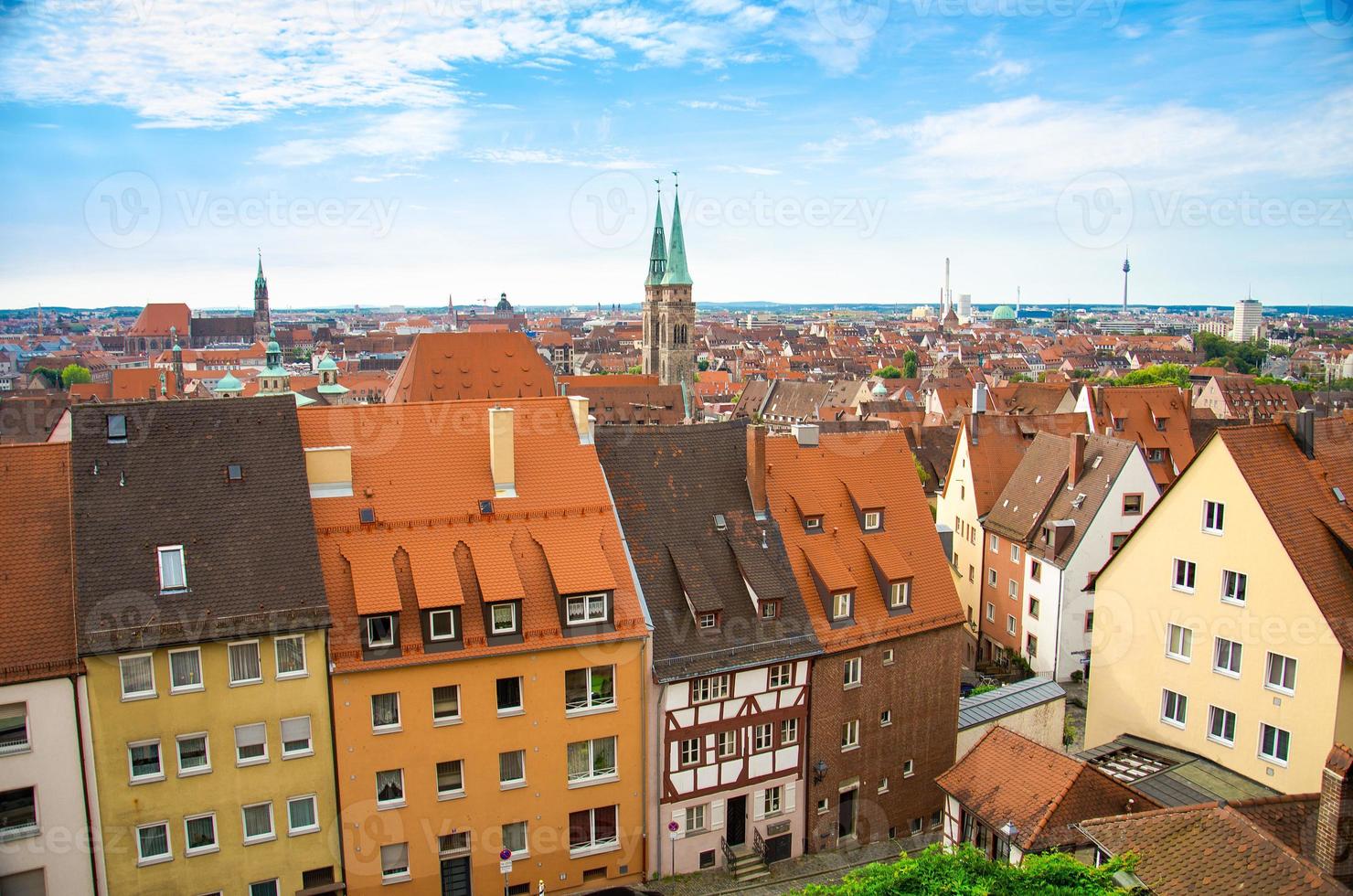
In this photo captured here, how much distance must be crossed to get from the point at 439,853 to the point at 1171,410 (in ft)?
168

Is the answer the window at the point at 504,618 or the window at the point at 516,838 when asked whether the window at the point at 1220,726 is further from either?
the window at the point at 504,618

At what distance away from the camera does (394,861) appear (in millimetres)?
23844

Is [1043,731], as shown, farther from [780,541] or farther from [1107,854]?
[1107,854]

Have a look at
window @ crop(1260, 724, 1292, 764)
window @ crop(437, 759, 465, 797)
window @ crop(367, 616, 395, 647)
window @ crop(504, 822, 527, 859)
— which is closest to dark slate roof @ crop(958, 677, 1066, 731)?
window @ crop(1260, 724, 1292, 764)

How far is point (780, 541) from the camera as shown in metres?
29.9


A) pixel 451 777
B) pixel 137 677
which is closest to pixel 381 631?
pixel 451 777

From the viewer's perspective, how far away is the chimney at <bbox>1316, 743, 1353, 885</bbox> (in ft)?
54.3

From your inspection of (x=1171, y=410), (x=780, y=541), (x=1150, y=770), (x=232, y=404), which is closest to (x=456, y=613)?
(x=232, y=404)

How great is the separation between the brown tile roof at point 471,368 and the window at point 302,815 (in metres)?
76.2

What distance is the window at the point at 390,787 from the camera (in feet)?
77.3

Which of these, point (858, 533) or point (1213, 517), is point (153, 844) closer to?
point (858, 533)

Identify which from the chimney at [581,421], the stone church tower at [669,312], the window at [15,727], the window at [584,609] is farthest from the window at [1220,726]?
the stone church tower at [669,312]

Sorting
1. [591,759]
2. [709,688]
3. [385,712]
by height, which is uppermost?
[385,712]

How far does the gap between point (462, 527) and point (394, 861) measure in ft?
28.2
